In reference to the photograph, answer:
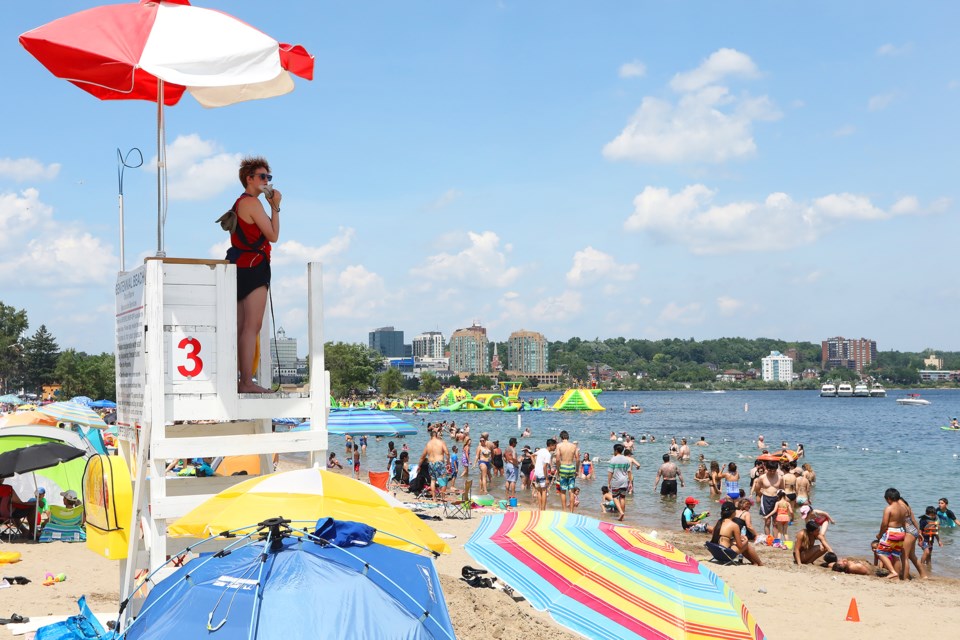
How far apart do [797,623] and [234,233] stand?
Answer: 24.1 feet

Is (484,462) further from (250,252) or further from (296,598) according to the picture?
(296,598)

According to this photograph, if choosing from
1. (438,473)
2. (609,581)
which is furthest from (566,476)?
(609,581)

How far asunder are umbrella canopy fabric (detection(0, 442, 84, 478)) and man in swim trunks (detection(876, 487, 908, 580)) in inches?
455

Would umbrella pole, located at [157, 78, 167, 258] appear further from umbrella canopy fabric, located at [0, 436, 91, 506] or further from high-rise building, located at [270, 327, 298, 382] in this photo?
umbrella canopy fabric, located at [0, 436, 91, 506]

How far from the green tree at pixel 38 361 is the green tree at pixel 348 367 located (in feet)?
87.6

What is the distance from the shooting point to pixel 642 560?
5.59 metres

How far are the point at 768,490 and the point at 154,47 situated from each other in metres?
13.7

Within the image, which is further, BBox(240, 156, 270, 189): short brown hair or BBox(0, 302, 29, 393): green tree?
BBox(0, 302, 29, 393): green tree

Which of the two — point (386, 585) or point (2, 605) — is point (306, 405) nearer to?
point (386, 585)

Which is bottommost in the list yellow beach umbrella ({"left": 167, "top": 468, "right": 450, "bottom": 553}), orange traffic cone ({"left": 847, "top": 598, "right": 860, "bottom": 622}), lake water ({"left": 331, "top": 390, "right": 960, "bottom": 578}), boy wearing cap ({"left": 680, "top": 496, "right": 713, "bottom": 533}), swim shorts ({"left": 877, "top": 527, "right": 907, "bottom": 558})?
lake water ({"left": 331, "top": 390, "right": 960, "bottom": 578})

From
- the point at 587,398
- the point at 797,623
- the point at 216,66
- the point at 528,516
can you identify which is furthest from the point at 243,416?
the point at 587,398

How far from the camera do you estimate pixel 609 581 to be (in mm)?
5309

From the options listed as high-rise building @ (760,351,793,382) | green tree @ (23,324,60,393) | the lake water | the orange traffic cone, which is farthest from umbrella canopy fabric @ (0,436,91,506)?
high-rise building @ (760,351,793,382)

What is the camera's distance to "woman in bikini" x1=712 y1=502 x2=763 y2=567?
11825 mm
